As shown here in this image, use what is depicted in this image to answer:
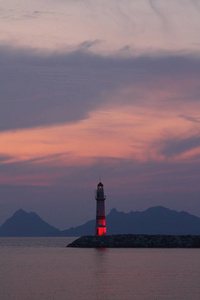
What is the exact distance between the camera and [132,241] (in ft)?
359

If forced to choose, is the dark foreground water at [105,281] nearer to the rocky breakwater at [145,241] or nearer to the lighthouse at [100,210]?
the lighthouse at [100,210]

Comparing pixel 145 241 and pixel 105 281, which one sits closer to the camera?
pixel 105 281

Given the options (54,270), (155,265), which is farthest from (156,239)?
(54,270)

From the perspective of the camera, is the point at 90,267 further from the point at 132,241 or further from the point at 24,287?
the point at 132,241

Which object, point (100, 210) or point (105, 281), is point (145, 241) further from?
point (105, 281)

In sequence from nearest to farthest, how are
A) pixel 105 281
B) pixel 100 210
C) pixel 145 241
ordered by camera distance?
pixel 105 281 < pixel 100 210 < pixel 145 241

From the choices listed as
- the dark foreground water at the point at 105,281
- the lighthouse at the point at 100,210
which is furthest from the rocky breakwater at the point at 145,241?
the dark foreground water at the point at 105,281

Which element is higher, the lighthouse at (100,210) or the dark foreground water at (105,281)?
the lighthouse at (100,210)

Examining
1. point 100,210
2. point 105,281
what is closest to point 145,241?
point 100,210

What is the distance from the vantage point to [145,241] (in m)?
110

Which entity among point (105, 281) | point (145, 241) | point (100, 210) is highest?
point (100, 210)

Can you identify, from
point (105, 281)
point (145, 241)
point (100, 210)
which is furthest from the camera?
point (145, 241)

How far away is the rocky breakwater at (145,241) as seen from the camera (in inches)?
4190

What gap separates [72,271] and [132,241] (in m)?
40.2
